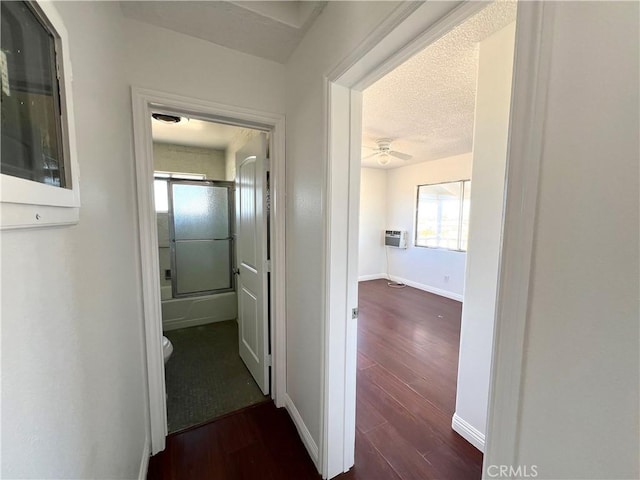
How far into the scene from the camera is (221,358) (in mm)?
2545

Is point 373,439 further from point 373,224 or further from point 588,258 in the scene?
point 373,224

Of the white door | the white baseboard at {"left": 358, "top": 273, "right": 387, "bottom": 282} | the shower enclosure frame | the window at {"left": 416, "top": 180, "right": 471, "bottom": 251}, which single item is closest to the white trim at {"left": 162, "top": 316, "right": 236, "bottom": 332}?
the shower enclosure frame

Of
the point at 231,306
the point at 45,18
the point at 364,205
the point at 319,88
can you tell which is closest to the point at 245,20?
the point at 319,88

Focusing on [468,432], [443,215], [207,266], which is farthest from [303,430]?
[443,215]

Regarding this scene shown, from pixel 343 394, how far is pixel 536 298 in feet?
3.76

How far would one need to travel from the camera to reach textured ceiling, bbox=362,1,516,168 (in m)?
1.40

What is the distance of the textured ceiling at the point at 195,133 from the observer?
2.86 m

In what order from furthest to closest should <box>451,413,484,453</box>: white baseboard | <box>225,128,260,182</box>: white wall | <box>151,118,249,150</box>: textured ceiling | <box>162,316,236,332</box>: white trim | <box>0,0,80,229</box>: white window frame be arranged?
<box>162,316,236,332</box>: white trim < <box>225,128,260,182</box>: white wall < <box>151,118,249,150</box>: textured ceiling < <box>451,413,484,453</box>: white baseboard < <box>0,0,80,229</box>: white window frame

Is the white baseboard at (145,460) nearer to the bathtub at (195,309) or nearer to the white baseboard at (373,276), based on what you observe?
the bathtub at (195,309)

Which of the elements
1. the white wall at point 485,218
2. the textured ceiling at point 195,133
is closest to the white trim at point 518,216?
the white wall at point 485,218

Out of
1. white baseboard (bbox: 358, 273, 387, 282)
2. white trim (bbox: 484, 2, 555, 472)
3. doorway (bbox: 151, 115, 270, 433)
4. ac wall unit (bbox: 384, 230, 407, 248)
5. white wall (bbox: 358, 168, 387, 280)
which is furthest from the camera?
white baseboard (bbox: 358, 273, 387, 282)

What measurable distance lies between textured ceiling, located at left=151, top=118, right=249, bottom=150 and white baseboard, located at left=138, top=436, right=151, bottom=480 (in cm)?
264

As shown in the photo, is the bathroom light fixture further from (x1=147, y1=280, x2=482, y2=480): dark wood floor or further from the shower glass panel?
(x1=147, y1=280, x2=482, y2=480): dark wood floor

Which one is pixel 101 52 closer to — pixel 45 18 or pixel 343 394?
pixel 45 18
